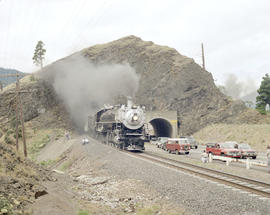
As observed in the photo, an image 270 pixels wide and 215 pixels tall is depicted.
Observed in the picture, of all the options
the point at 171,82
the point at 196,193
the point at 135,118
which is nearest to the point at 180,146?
the point at 135,118

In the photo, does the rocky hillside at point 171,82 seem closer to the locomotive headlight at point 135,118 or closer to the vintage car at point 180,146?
the vintage car at point 180,146

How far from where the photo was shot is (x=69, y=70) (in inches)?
2835

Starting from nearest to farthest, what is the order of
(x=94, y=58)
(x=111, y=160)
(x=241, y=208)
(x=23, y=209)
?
(x=23, y=209) < (x=241, y=208) < (x=111, y=160) < (x=94, y=58)

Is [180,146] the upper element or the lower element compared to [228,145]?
lower

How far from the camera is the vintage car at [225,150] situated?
23.0 metres

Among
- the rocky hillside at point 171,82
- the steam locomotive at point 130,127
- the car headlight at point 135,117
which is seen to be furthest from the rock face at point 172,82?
the car headlight at point 135,117

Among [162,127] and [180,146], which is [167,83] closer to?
[162,127]

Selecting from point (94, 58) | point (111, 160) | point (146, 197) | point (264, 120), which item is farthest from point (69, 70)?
point (146, 197)

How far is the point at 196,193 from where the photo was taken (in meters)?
11.4

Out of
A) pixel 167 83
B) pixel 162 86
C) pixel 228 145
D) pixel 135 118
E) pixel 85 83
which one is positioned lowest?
pixel 228 145

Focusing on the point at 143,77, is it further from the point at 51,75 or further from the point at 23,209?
the point at 23,209

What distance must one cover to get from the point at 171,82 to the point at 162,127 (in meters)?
12.0

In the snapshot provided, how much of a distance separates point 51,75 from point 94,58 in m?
14.6

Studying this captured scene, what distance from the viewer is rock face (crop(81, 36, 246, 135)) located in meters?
56.2
